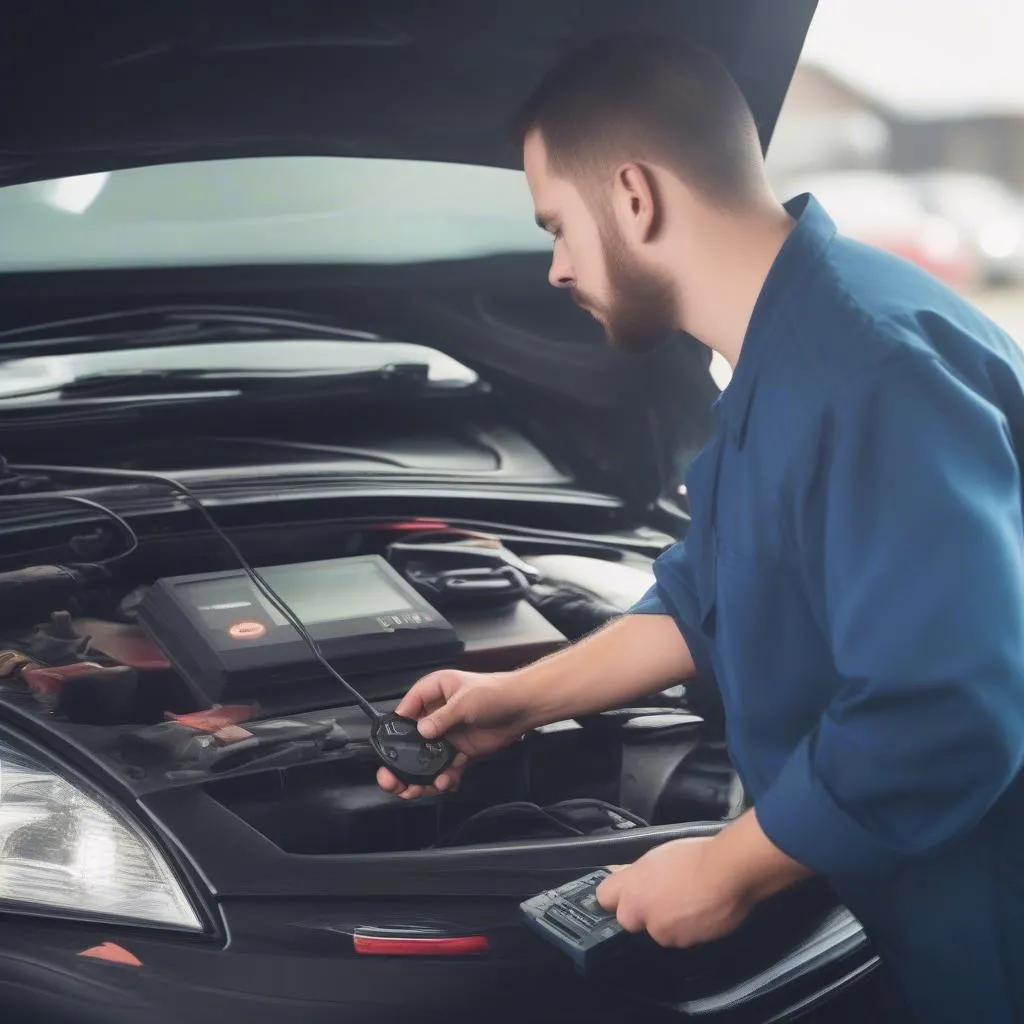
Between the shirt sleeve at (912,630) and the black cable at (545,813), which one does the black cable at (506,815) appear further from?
the shirt sleeve at (912,630)

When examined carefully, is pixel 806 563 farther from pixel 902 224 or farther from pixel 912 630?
pixel 902 224

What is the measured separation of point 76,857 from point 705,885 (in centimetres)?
51

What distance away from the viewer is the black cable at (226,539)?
1.31 metres

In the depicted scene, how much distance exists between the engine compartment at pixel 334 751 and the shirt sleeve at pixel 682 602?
0.34 feet

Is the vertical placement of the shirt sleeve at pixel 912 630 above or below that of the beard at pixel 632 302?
below

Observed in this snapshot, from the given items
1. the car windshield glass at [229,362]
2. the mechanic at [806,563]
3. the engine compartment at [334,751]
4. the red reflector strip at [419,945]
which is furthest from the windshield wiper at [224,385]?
the red reflector strip at [419,945]

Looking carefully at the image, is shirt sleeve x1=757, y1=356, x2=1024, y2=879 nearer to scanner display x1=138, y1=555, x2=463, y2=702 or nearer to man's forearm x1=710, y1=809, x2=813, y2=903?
man's forearm x1=710, y1=809, x2=813, y2=903

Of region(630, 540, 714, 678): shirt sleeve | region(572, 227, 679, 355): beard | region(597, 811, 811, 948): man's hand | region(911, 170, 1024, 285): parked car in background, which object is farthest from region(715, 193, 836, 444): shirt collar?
region(911, 170, 1024, 285): parked car in background

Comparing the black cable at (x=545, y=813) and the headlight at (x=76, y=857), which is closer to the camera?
the headlight at (x=76, y=857)

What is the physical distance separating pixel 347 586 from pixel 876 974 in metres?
0.68

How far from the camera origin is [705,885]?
103 centimetres

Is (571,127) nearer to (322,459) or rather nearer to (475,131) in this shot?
(475,131)

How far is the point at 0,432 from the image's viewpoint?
5.23 feet

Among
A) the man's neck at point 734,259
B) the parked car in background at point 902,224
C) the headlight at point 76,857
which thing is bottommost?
the headlight at point 76,857
